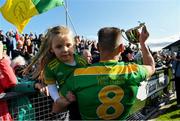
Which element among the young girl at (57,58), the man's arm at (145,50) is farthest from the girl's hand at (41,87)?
the man's arm at (145,50)

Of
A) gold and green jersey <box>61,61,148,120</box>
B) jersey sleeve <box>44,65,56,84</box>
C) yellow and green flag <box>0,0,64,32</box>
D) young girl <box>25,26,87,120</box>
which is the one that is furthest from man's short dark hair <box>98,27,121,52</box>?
yellow and green flag <box>0,0,64,32</box>

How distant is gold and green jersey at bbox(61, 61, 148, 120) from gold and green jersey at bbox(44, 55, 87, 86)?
584 mm

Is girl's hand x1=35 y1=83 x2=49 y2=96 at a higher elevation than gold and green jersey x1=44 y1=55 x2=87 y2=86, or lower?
lower

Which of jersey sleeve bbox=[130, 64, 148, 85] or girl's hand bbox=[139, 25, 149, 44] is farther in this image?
girl's hand bbox=[139, 25, 149, 44]

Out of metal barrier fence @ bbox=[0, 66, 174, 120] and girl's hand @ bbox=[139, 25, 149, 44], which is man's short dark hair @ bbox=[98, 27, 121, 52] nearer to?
girl's hand @ bbox=[139, 25, 149, 44]

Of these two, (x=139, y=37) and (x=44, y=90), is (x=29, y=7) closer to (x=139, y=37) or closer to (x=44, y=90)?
(x=44, y=90)

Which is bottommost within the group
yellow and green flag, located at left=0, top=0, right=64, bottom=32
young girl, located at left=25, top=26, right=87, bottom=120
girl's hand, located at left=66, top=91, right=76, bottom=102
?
girl's hand, located at left=66, top=91, right=76, bottom=102

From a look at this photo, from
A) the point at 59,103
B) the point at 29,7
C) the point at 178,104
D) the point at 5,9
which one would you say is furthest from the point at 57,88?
the point at 178,104

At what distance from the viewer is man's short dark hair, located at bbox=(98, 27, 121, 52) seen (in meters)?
2.96

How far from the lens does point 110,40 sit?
2955 millimetres

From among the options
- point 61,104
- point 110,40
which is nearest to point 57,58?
point 61,104

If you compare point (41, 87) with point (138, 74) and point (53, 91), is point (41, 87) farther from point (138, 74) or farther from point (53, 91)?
point (138, 74)

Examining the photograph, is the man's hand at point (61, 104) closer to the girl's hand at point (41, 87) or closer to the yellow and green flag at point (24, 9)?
the girl's hand at point (41, 87)

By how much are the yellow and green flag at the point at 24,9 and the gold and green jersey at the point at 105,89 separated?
24.3 feet
